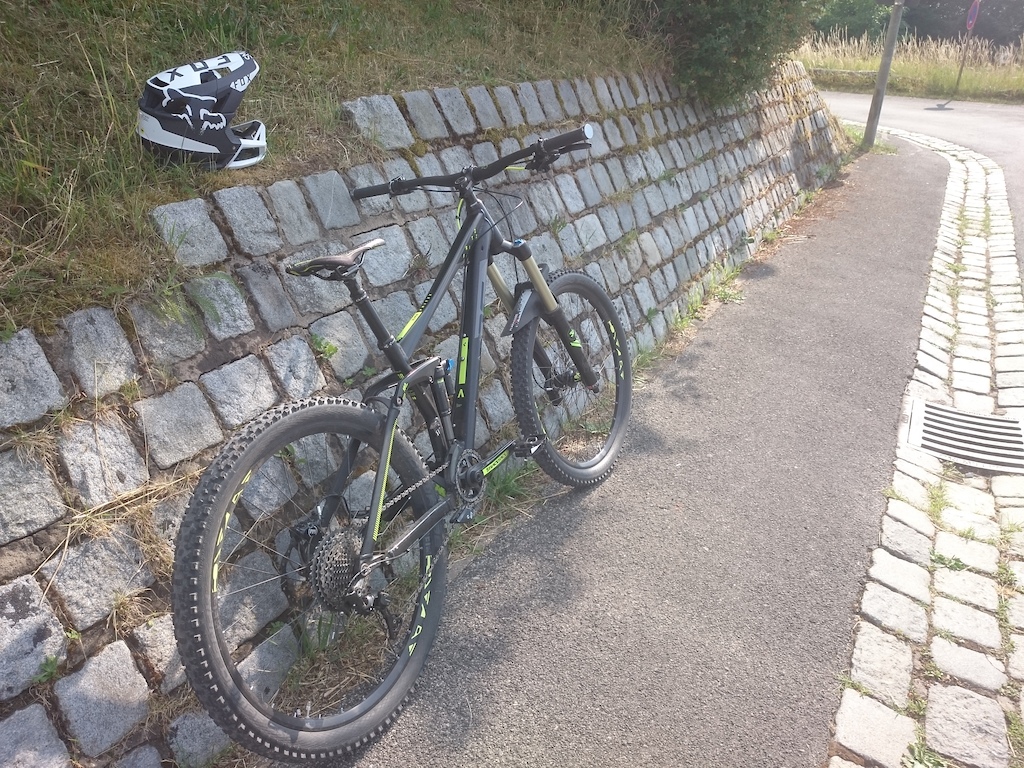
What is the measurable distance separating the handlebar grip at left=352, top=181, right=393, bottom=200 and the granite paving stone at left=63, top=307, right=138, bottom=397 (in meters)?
1.23

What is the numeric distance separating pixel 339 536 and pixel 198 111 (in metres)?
1.79

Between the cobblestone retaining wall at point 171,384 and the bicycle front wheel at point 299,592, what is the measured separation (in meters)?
0.25

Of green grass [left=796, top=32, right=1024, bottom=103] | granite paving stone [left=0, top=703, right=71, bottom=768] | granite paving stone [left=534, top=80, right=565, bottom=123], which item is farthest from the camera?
green grass [left=796, top=32, right=1024, bottom=103]

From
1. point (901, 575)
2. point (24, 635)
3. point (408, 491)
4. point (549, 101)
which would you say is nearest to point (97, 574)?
point (24, 635)

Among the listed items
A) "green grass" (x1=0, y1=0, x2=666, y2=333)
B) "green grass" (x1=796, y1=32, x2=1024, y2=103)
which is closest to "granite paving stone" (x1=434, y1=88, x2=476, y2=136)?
"green grass" (x1=0, y1=0, x2=666, y2=333)

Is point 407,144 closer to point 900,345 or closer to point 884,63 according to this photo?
point 900,345

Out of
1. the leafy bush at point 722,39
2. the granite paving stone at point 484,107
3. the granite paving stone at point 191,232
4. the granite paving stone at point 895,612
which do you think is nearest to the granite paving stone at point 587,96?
the granite paving stone at point 484,107

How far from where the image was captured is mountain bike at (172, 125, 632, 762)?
2.08m

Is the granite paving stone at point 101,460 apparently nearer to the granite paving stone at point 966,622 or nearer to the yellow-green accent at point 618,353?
the yellow-green accent at point 618,353

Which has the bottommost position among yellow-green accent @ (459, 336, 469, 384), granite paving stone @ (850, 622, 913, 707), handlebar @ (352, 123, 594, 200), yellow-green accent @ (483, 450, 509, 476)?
granite paving stone @ (850, 622, 913, 707)

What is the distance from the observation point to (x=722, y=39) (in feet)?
22.1

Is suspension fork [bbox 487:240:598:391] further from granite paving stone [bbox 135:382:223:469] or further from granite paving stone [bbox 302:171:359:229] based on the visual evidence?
granite paving stone [bbox 135:382:223:469]

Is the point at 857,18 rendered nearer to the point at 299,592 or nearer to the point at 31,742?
the point at 299,592

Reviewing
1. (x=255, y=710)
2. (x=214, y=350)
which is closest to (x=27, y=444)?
(x=214, y=350)
